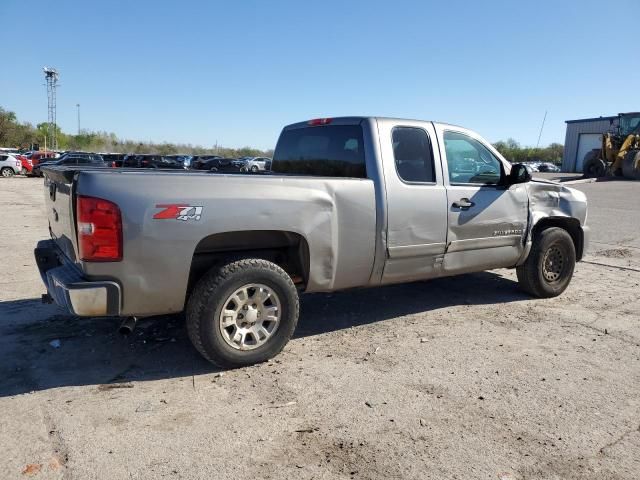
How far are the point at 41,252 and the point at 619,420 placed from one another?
15.0 feet

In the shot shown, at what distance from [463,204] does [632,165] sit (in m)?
28.7

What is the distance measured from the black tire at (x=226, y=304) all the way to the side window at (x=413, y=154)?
5.06 feet

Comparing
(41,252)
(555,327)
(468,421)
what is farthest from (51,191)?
(555,327)

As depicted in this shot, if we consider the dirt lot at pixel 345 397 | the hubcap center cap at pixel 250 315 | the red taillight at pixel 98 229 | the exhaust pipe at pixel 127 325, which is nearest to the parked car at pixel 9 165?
the dirt lot at pixel 345 397

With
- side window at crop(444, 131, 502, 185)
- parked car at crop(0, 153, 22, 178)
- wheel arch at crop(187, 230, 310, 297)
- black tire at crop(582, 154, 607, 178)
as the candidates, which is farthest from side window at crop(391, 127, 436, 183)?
parked car at crop(0, 153, 22, 178)

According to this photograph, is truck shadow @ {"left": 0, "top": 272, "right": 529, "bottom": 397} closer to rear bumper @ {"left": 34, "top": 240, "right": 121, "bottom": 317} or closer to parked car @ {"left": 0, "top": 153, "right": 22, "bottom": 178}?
rear bumper @ {"left": 34, "top": 240, "right": 121, "bottom": 317}

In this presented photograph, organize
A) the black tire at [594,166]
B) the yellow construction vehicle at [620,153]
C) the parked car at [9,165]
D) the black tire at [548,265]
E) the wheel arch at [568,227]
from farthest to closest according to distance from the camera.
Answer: the parked car at [9,165] → the black tire at [594,166] → the yellow construction vehicle at [620,153] → the wheel arch at [568,227] → the black tire at [548,265]

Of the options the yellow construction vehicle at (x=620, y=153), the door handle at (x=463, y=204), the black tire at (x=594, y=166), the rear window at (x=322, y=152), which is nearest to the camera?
the rear window at (x=322, y=152)

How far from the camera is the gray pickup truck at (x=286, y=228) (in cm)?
335

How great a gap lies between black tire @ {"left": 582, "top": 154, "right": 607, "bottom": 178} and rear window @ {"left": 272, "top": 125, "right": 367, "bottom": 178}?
30424mm

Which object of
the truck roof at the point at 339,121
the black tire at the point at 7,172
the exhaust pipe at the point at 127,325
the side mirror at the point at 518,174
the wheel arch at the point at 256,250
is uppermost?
the truck roof at the point at 339,121

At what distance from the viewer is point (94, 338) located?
14.7 ft

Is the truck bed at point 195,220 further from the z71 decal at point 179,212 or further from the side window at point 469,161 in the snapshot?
the side window at point 469,161

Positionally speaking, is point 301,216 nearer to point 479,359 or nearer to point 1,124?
point 479,359
